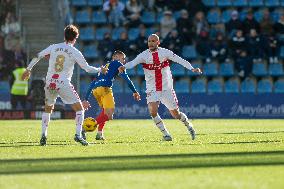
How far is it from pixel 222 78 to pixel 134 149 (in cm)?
1891

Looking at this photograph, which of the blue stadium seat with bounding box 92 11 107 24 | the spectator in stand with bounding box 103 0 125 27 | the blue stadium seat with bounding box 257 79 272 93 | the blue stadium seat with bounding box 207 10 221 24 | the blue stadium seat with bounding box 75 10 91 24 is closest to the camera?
the blue stadium seat with bounding box 257 79 272 93

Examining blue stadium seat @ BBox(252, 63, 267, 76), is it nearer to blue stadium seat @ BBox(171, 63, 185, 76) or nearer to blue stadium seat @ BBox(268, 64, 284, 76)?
blue stadium seat @ BBox(268, 64, 284, 76)

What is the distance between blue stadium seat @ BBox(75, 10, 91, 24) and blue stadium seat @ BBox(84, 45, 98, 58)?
134 cm

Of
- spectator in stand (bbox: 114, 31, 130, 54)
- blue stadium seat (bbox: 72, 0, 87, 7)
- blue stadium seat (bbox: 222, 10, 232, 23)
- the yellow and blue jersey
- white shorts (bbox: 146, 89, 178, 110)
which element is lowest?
white shorts (bbox: 146, 89, 178, 110)

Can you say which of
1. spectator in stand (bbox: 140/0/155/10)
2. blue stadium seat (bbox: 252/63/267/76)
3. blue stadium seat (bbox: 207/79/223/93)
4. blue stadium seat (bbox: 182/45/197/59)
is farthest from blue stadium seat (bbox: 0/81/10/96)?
blue stadium seat (bbox: 252/63/267/76)

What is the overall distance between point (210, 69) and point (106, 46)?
407cm

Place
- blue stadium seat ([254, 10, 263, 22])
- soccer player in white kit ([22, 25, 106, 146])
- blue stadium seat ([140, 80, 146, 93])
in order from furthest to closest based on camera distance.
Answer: blue stadium seat ([254, 10, 263, 22]) → blue stadium seat ([140, 80, 146, 93]) → soccer player in white kit ([22, 25, 106, 146])

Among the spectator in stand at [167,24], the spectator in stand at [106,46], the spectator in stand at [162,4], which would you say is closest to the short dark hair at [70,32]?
the spectator in stand at [106,46]

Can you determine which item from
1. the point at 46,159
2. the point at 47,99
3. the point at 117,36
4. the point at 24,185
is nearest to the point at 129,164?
the point at 46,159

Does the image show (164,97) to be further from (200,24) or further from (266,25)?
(266,25)

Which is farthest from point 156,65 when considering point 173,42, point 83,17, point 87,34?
point 83,17

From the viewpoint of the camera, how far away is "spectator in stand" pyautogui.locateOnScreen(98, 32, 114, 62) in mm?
32562

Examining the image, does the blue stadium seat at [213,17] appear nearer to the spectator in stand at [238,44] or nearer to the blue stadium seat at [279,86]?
the spectator in stand at [238,44]

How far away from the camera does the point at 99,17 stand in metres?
34.8
